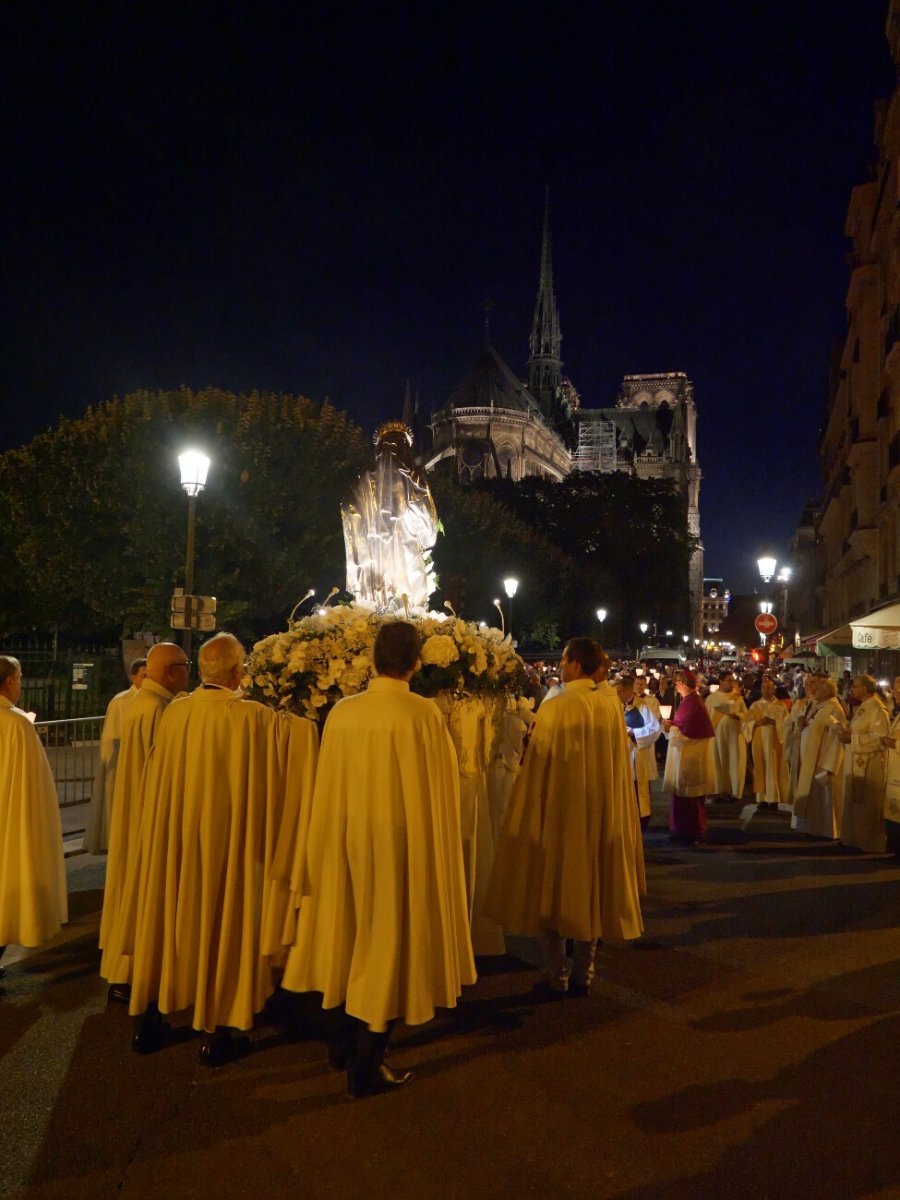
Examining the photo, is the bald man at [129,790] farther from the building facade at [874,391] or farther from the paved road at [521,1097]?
the building facade at [874,391]

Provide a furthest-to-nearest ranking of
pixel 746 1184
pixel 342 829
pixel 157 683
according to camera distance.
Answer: pixel 157 683, pixel 342 829, pixel 746 1184

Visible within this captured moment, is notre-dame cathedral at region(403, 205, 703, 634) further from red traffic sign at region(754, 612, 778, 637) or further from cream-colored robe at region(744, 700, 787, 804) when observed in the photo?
cream-colored robe at region(744, 700, 787, 804)

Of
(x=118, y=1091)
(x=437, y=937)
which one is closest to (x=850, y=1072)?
(x=437, y=937)

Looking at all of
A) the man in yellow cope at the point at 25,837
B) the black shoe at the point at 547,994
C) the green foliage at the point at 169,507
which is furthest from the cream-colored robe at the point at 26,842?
the green foliage at the point at 169,507

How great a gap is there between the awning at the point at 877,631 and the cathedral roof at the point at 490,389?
90.5 meters

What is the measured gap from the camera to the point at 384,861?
4.23m

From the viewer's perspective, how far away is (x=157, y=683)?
248 inches

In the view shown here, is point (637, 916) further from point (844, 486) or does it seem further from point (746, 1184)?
point (844, 486)

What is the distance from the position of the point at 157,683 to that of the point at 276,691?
98 cm

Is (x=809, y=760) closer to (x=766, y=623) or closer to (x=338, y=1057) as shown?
(x=338, y=1057)

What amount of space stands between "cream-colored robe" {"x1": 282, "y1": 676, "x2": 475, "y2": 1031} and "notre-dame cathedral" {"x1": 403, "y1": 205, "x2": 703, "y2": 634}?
71.5m

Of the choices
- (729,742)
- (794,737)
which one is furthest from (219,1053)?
(729,742)

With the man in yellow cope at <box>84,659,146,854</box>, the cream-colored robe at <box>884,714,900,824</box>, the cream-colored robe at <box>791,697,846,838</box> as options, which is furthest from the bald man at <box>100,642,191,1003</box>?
the cream-colored robe at <box>791,697,846,838</box>

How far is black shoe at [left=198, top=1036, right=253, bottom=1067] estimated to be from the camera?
4.63 meters
